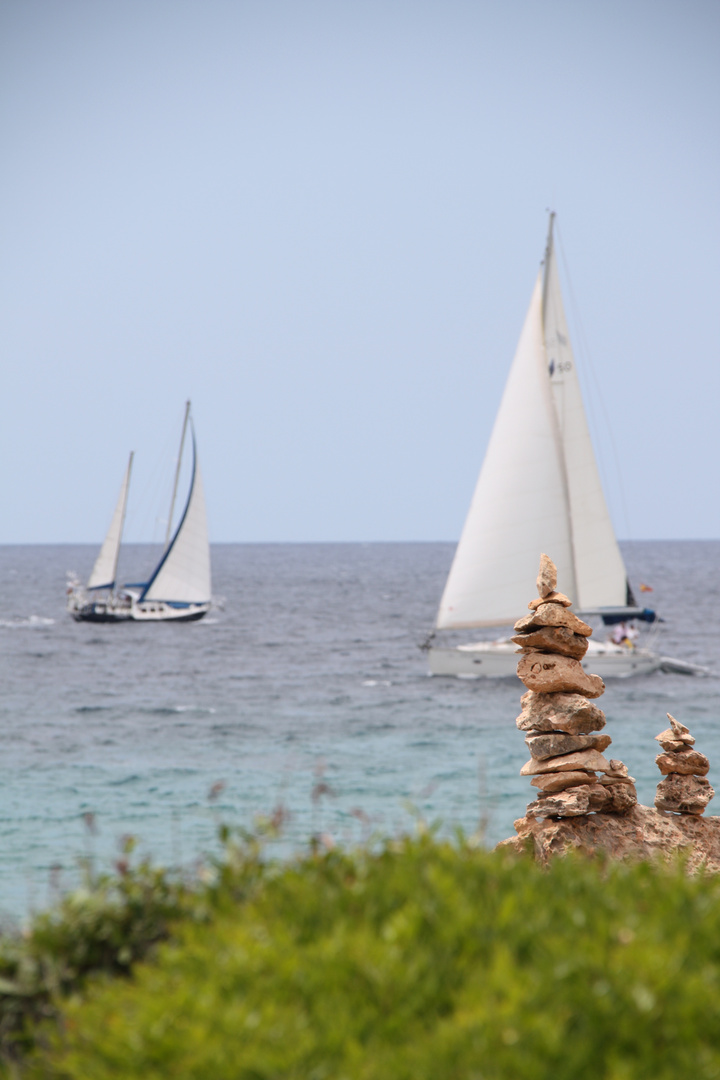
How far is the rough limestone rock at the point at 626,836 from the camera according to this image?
32.6 ft

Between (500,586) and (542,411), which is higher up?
(542,411)

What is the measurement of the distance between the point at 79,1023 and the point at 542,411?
3135cm

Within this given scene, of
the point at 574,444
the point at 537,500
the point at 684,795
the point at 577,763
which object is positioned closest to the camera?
the point at 577,763

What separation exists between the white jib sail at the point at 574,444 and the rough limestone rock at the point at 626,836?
82.8ft

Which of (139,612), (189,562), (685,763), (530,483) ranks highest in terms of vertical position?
(530,483)

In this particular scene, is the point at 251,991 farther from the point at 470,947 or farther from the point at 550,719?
the point at 550,719

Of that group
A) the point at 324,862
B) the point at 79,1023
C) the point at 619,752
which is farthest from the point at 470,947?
the point at 619,752

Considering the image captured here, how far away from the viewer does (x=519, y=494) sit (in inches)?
1328

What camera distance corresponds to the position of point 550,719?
1027cm

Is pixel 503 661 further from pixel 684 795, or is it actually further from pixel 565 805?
pixel 565 805

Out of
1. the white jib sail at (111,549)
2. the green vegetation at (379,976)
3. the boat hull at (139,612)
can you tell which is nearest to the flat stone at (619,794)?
the green vegetation at (379,976)

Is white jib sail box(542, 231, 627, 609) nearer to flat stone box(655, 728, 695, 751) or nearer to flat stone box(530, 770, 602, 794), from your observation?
flat stone box(655, 728, 695, 751)

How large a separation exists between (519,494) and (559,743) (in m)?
24.0

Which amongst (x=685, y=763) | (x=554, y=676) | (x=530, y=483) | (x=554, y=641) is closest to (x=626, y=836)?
(x=685, y=763)
